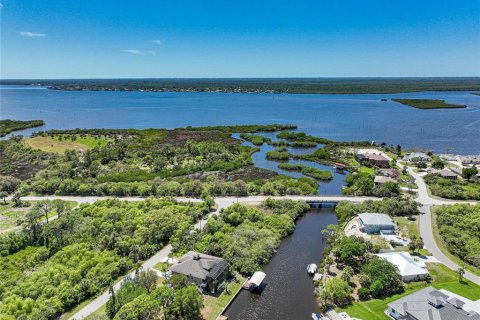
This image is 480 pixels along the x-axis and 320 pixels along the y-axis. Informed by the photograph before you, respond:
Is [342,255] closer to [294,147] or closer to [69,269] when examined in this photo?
[69,269]

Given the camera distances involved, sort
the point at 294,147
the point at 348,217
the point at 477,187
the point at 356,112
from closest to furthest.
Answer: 1. the point at 348,217
2. the point at 477,187
3. the point at 294,147
4. the point at 356,112

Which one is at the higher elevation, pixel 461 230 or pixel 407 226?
pixel 461 230

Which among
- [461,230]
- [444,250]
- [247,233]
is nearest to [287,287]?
[247,233]

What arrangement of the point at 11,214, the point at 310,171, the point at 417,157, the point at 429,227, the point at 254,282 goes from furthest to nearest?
the point at 417,157 → the point at 310,171 → the point at 11,214 → the point at 429,227 → the point at 254,282

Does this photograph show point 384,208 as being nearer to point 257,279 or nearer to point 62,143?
point 257,279

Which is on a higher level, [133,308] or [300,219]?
[133,308]

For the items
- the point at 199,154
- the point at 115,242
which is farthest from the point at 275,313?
the point at 199,154
